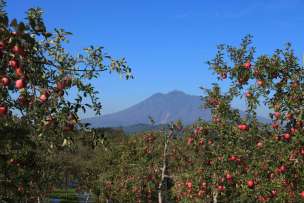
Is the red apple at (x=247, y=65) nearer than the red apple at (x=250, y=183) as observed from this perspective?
No

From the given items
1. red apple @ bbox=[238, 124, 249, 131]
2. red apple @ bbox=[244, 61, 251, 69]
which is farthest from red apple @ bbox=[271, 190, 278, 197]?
red apple @ bbox=[244, 61, 251, 69]

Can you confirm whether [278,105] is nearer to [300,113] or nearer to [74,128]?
[300,113]

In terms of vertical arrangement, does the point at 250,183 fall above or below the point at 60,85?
below

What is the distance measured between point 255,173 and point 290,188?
109cm

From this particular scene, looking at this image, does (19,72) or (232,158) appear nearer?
(19,72)

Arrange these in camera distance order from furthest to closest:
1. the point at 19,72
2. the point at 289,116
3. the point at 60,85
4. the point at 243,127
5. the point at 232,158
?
the point at 232,158 < the point at 243,127 < the point at 289,116 < the point at 60,85 < the point at 19,72

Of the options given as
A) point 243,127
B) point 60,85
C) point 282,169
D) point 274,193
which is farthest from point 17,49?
point 274,193

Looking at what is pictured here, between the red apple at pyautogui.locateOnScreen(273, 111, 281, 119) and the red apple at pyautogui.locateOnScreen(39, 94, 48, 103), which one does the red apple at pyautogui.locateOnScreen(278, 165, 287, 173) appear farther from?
the red apple at pyautogui.locateOnScreen(39, 94, 48, 103)

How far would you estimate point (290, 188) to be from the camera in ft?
35.9

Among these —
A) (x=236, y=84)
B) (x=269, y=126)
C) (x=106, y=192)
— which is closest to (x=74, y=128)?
(x=269, y=126)

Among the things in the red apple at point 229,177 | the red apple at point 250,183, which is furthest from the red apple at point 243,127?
the red apple at point 229,177

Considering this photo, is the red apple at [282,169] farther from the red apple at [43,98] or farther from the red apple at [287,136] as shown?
the red apple at [43,98]

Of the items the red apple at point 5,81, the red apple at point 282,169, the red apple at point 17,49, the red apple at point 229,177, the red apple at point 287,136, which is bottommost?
the red apple at point 229,177

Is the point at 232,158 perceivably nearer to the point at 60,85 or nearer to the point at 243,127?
the point at 243,127
